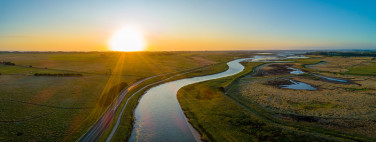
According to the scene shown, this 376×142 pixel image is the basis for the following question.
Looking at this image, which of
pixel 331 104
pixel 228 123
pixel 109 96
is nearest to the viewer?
pixel 228 123

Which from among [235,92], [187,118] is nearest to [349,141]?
[187,118]

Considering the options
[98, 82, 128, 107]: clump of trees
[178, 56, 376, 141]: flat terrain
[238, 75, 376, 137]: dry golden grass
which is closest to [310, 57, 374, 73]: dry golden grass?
[238, 75, 376, 137]: dry golden grass

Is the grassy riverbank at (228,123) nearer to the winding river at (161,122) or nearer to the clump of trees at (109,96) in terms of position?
the winding river at (161,122)

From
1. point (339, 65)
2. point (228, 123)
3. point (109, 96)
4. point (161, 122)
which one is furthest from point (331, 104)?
point (339, 65)

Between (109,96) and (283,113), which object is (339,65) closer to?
(283,113)

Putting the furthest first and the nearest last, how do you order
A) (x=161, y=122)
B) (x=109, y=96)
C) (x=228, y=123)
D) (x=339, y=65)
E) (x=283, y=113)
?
(x=339, y=65) → (x=109, y=96) → (x=283, y=113) → (x=161, y=122) → (x=228, y=123)

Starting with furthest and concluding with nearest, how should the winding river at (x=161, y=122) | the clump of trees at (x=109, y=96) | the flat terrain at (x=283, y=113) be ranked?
the clump of trees at (x=109, y=96), the winding river at (x=161, y=122), the flat terrain at (x=283, y=113)

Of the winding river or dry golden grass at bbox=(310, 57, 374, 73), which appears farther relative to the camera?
dry golden grass at bbox=(310, 57, 374, 73)

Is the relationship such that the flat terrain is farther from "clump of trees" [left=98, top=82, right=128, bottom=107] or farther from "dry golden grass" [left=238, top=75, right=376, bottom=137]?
"clump of trees" [left=98, top=82, right=128, bottom=107]

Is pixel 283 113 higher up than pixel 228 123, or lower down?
higher up

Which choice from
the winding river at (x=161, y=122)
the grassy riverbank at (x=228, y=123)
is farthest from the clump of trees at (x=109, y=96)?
the grassy riverbank at (x=228, y=123)

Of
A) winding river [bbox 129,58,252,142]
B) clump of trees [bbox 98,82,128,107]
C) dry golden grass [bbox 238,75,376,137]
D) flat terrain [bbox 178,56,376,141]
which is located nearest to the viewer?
flat terrain [bbox 178,56,376,141]
